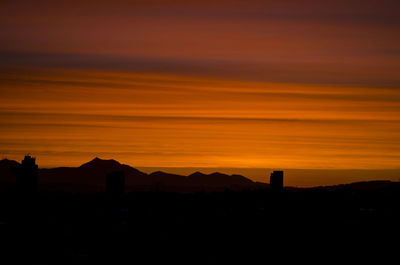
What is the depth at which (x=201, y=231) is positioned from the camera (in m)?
36.5

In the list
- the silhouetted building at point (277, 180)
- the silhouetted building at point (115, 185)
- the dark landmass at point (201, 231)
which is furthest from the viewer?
the silhouetted building at point (277, 180)

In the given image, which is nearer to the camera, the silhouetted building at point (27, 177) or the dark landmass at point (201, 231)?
the dark landmass at point (201, 231)

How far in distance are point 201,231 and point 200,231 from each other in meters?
0.06

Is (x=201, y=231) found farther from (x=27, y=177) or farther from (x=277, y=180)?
(x=27, y=177)

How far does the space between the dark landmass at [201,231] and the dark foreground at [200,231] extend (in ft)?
0.14

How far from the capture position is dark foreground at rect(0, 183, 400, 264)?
33062 millimetres

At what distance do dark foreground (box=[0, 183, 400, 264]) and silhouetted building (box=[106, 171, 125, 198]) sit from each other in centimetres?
41

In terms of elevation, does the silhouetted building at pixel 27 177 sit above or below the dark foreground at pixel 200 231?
above

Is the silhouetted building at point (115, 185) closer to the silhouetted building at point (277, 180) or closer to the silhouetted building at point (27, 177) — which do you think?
the silhouetted building at point (27, 177)

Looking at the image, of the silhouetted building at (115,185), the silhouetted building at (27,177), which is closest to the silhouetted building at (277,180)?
the silhouetted building at (115,185)

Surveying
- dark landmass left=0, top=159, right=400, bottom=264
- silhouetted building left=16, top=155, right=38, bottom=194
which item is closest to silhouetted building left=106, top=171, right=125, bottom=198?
dark landmass left=0, top=159, right=400, bottom=264

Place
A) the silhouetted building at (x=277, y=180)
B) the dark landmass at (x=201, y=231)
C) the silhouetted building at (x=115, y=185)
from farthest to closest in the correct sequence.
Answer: the silhouetted building at (x=277, y=180), the silhouetted building at (x=115, y=185), the dark landmass at (x=201, y=231)

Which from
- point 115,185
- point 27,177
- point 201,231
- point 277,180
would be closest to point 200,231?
point 201,231

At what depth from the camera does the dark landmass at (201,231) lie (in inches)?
1300
